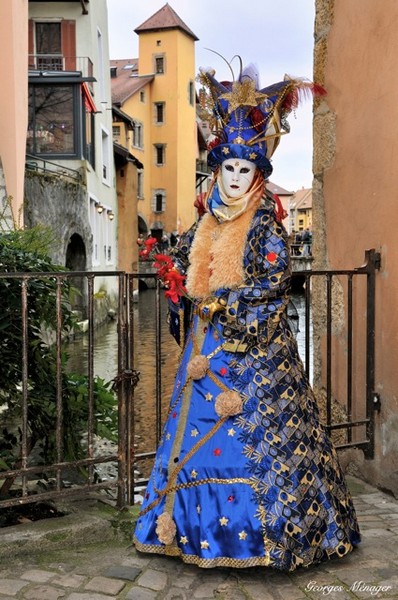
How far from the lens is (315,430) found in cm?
316

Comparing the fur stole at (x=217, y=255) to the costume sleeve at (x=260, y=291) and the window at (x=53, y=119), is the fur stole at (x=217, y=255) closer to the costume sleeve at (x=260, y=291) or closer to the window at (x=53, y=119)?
the costume sleeve at (x=260, y=291)

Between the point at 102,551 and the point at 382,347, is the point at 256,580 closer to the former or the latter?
the point at 102,551

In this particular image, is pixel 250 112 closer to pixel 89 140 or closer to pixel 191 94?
pixel 89 140

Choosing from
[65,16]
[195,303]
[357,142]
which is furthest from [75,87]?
[195,303]

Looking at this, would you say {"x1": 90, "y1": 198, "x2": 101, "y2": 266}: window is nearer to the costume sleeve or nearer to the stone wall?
the stone wall

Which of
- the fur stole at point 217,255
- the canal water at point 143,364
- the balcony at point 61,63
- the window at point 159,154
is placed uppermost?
the window at point 159,154

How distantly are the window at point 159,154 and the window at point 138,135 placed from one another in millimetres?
1452

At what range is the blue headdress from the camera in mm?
3213

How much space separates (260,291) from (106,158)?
21.5m

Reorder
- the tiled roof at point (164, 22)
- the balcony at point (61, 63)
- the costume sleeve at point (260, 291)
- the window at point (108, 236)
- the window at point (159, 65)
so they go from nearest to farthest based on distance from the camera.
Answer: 1. the costume sleeve at point (260, 291)
2. the balcony at point (61, 63)
3. the window at point (108, 236)
4. the tiled roof at point (164, 22)
5. the window at point (159, 65)

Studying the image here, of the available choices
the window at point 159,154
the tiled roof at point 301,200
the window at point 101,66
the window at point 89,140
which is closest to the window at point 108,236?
the window at point 89,140

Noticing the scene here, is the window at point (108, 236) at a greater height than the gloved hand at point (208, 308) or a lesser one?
greater
